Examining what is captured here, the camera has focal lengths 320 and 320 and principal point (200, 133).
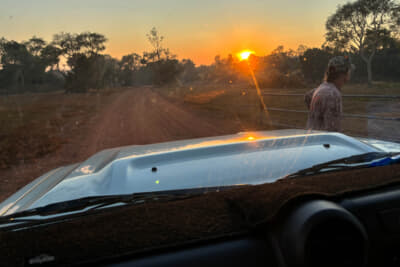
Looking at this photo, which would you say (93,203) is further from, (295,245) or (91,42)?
(91,42)

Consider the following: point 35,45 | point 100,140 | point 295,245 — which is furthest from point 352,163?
point 35,45

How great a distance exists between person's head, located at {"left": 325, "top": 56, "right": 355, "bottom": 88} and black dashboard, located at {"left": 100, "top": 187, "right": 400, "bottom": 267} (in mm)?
Answer: 2866

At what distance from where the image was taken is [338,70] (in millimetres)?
3787

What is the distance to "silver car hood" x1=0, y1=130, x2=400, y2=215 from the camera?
185cm

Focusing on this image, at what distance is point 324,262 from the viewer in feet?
3.87

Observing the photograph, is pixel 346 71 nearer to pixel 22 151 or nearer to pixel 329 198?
pixel 329 198

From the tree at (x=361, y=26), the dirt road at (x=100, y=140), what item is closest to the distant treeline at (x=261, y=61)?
the tree at (x=361, y=26)

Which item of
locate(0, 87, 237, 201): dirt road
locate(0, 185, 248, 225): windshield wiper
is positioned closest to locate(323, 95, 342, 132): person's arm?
locate(0, 185, 248, 225): windshield wiper

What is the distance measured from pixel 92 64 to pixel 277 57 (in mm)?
40588

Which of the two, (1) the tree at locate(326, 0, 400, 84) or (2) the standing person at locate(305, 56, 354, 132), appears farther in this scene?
(1) the tree at locate(326, 0, 400, 84)

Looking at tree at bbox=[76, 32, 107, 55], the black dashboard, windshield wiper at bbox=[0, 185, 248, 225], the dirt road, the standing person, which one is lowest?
the dirt road

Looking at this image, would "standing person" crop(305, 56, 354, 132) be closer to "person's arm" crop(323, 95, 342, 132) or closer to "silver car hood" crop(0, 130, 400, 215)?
"person's arm" crop(323, 95, 342, 132)

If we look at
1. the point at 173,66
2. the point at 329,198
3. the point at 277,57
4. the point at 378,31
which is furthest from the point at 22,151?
the point at 277,57

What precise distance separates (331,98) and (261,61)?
68.2 m
